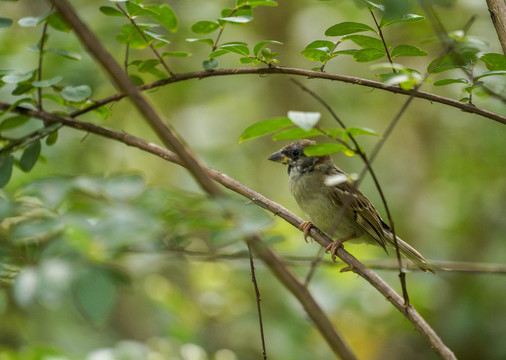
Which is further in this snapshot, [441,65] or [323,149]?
[441,65]

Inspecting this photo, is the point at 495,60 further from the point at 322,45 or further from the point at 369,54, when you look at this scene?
the point at 322,45

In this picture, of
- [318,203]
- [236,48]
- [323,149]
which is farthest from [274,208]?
[318,203]

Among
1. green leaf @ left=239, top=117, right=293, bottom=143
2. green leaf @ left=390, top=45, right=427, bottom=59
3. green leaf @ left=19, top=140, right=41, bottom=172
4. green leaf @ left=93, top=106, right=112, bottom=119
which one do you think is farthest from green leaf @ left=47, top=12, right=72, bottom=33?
green leaf @ left=390, top=45, right=427, bottom=59

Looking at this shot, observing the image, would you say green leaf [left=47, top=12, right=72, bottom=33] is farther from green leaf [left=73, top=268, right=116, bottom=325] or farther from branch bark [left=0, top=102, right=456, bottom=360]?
green leaf [left=73, top=268, right=116, bottom=325]

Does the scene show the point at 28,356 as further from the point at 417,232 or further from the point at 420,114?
the point at 420,114

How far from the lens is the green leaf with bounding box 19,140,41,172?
1.82 metres

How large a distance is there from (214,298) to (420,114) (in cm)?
368

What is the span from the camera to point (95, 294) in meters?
0.98

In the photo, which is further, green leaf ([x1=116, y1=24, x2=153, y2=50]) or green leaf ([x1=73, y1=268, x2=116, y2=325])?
green leaf ([x1=116, y1=24, x2=153, y2=50])

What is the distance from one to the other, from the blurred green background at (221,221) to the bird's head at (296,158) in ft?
1.69

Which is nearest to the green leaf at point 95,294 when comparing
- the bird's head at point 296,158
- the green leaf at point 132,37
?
the green leaf at point 132,37

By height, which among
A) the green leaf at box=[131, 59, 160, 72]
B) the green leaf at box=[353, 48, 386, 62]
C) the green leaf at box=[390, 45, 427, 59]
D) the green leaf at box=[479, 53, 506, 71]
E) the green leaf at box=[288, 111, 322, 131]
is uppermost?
the green leaf at box=[479, 53, 506, 71]

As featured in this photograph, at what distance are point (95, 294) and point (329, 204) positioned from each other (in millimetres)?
2284

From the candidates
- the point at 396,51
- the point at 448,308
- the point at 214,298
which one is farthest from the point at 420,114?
the point at 396,51
